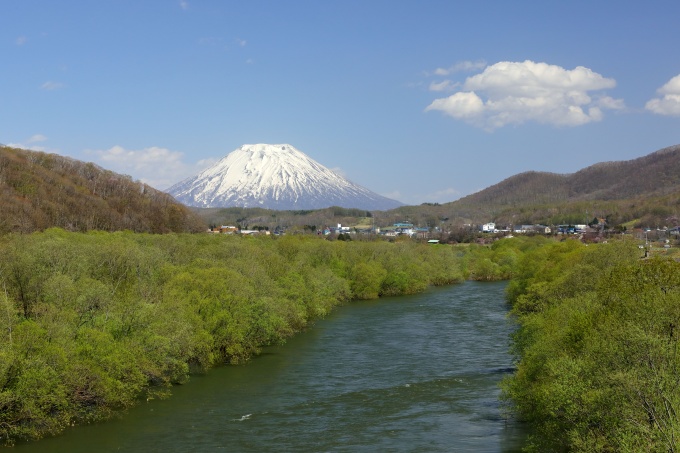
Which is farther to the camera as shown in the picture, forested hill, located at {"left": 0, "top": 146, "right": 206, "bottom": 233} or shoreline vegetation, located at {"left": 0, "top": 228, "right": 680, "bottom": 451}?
forested hill, located at {"left": 0, "top": 146, "right": 206, "bottom": 233}

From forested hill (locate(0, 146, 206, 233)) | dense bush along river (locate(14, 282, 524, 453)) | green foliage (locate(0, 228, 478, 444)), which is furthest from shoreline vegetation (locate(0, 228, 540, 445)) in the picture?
forested hill (locate(0, 146, 206, 233))

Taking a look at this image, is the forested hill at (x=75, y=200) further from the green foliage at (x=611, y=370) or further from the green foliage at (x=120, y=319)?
the green foliage at (x=611, y=370)

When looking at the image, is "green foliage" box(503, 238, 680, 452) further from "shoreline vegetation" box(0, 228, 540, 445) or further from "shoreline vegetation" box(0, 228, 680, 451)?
"shoreline vegetation" box(0, 228, 540, 445)

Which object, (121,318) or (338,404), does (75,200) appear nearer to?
(121,318)

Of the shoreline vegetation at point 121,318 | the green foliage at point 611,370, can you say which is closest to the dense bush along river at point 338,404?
the shoreline vegetation at point 121,318

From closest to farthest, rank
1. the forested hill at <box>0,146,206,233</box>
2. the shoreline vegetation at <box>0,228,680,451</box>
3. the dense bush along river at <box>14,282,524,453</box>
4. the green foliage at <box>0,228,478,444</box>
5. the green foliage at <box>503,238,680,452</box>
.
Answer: the green foliage at <box>503,238,680,452</box>, the shoreline vegetation at <box>0,228,680,451</box>, the dense bush along river at <box>14,282,524,453</box>, the green foliage at <box>0,228,478,444</box>, the forested hill at <box>0,146,206,233</box>

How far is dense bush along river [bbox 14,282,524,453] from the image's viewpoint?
26297mm

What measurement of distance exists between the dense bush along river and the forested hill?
130ft

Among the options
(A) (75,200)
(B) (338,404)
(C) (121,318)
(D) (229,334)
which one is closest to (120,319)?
(C) (121,318)

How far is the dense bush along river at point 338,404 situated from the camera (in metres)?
26.3

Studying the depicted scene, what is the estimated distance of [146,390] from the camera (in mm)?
33688

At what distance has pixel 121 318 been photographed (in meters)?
33.5

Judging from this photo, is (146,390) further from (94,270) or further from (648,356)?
(648,356)

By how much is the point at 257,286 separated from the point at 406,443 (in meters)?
22.6
